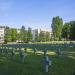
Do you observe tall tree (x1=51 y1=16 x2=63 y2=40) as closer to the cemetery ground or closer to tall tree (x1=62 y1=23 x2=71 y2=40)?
tall tree (x1=62 y1=23 x2=71 y2=40)

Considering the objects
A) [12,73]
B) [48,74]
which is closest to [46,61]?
[48,74]

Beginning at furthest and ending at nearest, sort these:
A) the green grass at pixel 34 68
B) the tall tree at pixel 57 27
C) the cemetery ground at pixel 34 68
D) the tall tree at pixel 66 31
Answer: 1. the tall tree at pixel 66 31
2. the tall tree at pixel 57 27
3. the cemetery ground at pixel 34 68
4. the green grass at pixel 34 68

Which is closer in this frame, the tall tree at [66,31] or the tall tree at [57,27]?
the tall tree at [57,27]

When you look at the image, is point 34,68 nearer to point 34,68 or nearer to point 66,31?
point 34,68

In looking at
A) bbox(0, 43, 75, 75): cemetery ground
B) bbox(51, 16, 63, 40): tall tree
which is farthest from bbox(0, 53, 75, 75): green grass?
bbox(51, 16, 63, 40): tall tree

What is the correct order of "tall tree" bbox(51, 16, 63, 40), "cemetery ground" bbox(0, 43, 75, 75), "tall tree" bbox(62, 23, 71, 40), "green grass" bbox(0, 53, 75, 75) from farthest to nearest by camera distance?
1. "tall tree" bbox(62, 23, 71, 40)
2. "tall tree" bbox(51, 16, 63, 40)
3. "cemetery ground" bbox(0, 43, 75, 75)
4. "green grass" bbox(0, 53, 75, 75)

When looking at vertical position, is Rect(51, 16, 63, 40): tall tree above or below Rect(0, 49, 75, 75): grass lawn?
above

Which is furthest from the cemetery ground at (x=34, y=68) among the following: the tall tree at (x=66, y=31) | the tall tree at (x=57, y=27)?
the tall tree at (x=66, y=31)

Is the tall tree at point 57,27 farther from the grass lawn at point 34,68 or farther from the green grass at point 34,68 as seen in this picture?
the green grass at point 34,68

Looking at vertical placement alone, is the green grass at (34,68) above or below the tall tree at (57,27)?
below

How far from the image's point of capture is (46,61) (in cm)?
1465

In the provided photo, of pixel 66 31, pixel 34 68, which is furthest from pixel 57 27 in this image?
pixel 34 68

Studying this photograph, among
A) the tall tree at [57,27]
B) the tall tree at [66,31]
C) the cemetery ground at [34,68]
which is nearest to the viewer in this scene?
the cemetery ground at [34,68]

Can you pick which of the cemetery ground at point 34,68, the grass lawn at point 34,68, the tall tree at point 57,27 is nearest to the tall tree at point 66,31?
A: the tall tree at point 57,27
